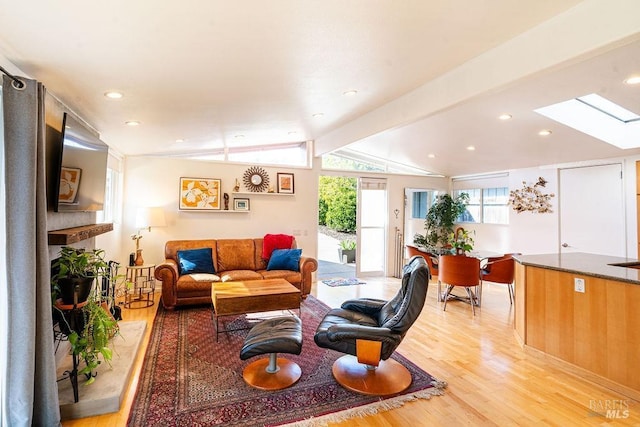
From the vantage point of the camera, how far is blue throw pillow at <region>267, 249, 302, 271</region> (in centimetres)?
500

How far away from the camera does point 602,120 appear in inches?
168

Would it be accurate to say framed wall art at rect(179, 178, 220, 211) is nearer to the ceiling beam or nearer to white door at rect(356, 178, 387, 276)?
white door at rect(356, 178, 387, 276)

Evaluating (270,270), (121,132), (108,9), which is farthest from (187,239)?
(108,9)

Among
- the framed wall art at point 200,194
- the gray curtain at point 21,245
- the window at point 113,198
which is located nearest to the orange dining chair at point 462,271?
the framed wall art at point 200,194

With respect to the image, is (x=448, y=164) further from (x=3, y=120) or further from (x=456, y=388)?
(x=3, y=120)

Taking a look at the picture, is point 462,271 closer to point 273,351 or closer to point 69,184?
point 273,351

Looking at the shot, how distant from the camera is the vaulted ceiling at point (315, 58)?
1.66m

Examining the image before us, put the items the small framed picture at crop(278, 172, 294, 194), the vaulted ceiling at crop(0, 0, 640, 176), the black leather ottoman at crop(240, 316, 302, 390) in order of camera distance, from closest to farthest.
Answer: the vaulted ceiling at crop(0, 0, 640, 176)
the black leather ottoman at crop(240, 316, 302, 390)
the small framed picture at crop(278, 172, 294, 194)

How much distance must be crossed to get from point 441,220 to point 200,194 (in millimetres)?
4886

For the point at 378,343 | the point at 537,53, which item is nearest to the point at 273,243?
the point at 378,343

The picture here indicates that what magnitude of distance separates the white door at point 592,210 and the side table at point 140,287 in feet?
21.4

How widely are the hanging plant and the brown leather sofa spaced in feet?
13.1

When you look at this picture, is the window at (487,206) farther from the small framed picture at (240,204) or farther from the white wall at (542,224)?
the small framed picture at (240,204)

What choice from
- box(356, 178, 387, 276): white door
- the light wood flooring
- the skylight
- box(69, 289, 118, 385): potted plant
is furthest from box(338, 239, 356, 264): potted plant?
box(69, 289, 118, 385): potted plant
